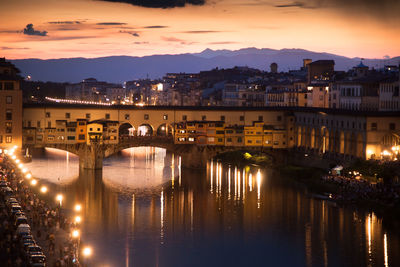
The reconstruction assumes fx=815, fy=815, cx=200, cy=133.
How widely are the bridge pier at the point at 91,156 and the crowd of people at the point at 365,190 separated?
61.5 ft

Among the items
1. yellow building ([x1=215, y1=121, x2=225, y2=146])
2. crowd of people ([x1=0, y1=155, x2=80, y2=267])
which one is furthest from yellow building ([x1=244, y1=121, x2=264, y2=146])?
crowd of people ([x1=0, y1=155, x2=80, y2=267])

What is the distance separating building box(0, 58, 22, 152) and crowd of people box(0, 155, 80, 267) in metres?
11.6

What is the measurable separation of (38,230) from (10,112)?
26.5 m

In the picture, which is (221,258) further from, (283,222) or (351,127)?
(351,127)

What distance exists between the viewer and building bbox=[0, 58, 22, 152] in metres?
59.2

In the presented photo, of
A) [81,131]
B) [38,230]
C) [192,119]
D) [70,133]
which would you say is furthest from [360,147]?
[38,230]

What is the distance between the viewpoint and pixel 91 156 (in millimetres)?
60438

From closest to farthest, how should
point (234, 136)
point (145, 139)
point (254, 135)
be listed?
point (145, 139)
point (254, 135)
point (234, 136)

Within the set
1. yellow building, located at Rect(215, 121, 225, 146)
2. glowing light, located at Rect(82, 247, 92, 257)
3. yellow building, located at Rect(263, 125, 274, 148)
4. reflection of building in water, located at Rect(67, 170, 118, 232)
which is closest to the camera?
glowing light, located at Rect(82, 247, 92, 257)

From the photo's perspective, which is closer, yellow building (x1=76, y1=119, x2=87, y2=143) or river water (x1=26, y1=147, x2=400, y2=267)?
river water (x1=26, y1=147, x2=400, y2=267)

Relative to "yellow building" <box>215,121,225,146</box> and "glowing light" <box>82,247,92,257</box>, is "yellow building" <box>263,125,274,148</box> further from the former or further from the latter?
"glowing light" <box>82,247,92,257</box>

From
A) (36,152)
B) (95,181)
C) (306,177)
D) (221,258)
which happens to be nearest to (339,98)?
(306,177)

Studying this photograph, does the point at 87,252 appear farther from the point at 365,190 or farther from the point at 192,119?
the point at 192,119

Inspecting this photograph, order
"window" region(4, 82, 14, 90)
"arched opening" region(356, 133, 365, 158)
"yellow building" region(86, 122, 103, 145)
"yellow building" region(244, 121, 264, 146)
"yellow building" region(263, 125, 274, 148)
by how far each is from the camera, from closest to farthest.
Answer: "arched opening" region(356, 133, 365, 158), "window" region(4, 82, 14, 90), "yellow building" region(86, 122, 103, 145), "yellow building" region(244, 121, 264, 146), "yellow building" region(263, 125, 274, 148)
